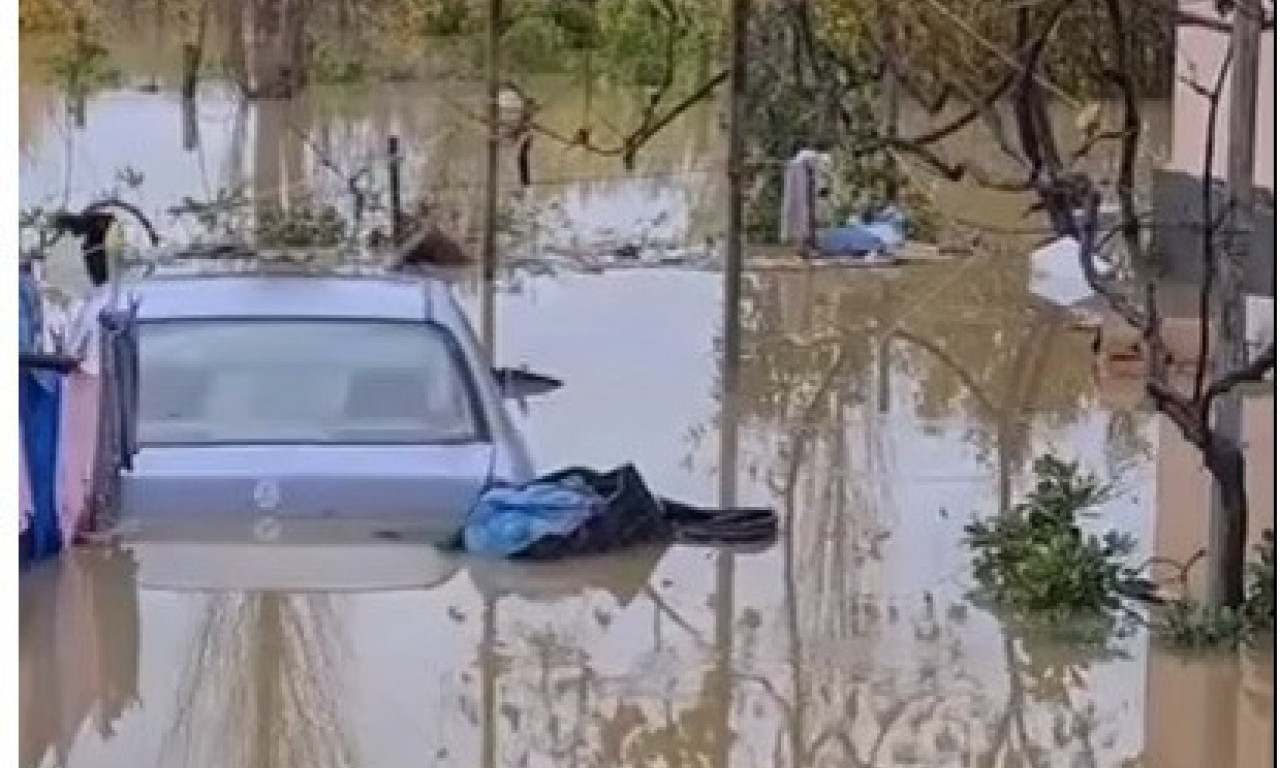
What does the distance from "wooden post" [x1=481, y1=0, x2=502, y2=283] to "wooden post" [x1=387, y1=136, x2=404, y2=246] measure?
0.49 metres

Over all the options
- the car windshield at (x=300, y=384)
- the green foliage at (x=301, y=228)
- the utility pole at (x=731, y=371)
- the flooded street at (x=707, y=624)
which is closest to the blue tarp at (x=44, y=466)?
the flooded street at (x=707, y=624)

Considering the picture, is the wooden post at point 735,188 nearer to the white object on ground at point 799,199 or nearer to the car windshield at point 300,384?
the white object on ground at point 799,199

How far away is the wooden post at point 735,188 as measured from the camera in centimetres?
1082

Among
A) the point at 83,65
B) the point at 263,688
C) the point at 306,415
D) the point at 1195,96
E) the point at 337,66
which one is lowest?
the point at 263,688

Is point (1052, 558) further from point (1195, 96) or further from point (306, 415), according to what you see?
point (1195, 96)

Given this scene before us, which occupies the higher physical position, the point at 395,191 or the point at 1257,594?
the point at 395,191

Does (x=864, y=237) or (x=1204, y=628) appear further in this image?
(x=864, y=237)

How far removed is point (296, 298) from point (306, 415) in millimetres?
801

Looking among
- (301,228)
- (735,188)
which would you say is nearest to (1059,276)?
(735,188)

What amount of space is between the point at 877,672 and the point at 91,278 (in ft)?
20.2

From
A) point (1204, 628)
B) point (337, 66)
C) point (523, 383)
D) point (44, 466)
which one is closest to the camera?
point (1204, 628)

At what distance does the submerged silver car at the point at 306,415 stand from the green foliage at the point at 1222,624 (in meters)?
1.96

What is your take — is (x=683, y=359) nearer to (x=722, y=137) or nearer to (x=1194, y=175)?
(x=1194, y=175)

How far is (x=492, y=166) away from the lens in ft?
45.0
